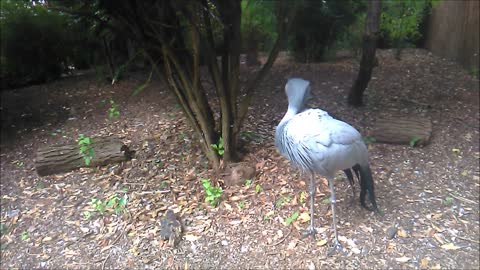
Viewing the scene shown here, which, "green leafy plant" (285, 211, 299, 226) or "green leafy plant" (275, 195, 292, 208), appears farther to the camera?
"green leafy plant" (275, 195, 292, 208)

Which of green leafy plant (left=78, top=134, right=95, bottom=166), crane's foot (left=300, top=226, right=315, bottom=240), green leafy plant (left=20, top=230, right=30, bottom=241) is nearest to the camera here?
crane's foot (left=300, top=226, right=315, bottom=240)

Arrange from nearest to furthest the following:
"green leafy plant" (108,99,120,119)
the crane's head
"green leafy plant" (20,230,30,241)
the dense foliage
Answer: the crane's head → "green leafy plant" (20,230,30,241) → "green leafy plant" (108,99,120,119) → the dense foliage

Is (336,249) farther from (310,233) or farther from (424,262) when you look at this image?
(424,262)

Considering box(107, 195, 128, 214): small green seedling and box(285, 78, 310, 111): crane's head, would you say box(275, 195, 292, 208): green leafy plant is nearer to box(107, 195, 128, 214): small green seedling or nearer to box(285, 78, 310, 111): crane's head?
box(285, 78, 310, 111): crane's head

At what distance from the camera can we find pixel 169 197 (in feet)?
11.8

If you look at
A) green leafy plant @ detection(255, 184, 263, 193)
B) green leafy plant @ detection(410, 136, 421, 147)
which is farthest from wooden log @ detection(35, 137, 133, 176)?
green leafy plant @ detection(410, 136, 421, 147)

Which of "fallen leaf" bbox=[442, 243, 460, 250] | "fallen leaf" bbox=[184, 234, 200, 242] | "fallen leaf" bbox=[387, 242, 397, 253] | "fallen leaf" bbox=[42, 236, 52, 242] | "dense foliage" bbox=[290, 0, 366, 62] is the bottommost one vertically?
"fallen leaf" bbox=[442, 243, 460, 250]

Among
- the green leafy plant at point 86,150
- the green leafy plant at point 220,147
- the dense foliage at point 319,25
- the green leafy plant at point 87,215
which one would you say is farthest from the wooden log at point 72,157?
the dense foliage at point 319,25

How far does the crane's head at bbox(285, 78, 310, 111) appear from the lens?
2.73 meters

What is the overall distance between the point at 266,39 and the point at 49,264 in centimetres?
571

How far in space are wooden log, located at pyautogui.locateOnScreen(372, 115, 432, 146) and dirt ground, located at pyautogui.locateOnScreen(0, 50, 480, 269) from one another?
3.6 inches

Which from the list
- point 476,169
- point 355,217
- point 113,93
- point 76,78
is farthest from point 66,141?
point 476,169

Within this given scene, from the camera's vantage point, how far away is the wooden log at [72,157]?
4012 millimetres

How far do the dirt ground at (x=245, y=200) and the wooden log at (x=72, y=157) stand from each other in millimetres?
91
